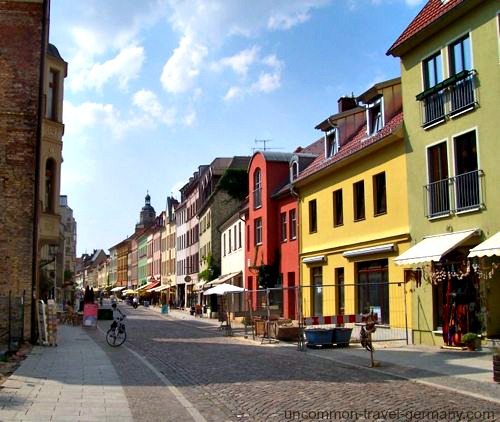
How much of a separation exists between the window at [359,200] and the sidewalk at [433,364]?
6265 millimetres

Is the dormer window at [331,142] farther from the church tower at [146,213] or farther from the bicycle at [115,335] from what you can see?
the church tower at [146,213]

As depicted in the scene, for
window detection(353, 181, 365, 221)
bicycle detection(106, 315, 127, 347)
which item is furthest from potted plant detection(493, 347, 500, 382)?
window detection(353, 181, 365, 221)

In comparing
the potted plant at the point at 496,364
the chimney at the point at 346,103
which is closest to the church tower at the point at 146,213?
the chimney at the point at 346,103

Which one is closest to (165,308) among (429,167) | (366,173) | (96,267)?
(366,173)

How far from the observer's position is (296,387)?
37.6 feet

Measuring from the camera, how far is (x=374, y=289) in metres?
22.7

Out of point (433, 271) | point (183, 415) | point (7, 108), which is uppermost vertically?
point (7, 108)

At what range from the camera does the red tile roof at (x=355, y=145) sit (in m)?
22.4

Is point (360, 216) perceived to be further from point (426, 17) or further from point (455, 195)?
point (426, 17)

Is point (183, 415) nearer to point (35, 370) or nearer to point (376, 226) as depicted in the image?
point (35, 370)

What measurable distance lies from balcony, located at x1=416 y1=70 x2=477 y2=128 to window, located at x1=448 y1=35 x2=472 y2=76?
37 cm

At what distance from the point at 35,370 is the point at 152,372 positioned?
253 cm

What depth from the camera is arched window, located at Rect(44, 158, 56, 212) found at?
913 inches

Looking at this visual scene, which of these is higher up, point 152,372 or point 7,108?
point 7,108
